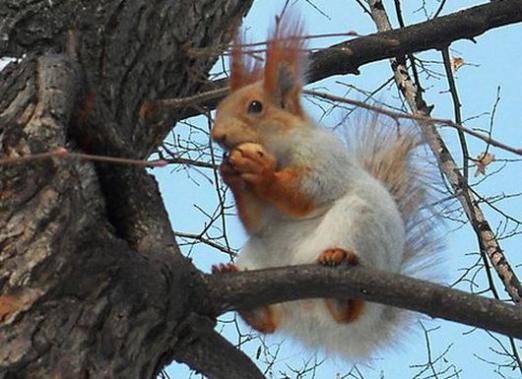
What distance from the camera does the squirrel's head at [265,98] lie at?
97.0 inches

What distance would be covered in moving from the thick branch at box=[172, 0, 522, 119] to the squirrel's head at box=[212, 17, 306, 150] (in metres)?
0.14

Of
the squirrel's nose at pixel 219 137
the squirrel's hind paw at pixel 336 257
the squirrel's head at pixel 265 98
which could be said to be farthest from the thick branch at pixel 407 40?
the squirrel's hind paw at pixel 336 257

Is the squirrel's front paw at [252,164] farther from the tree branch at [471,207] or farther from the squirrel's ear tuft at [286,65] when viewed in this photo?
the tree branch at [471,207]

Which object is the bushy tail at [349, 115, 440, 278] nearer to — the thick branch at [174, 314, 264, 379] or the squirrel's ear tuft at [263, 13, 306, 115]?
the squirrel's ear tuft at [263, 13, 306, 115]

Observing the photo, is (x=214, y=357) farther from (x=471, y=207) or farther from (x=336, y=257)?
(x=471, y=207)

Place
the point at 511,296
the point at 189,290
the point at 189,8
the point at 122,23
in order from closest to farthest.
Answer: the point at 189,290 → the point at 122,23 → the point at 189,8 → the point at 511,296

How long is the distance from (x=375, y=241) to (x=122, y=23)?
0.68m

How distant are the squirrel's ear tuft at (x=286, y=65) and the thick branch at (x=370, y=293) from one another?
0.59m

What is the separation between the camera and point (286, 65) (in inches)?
99.5

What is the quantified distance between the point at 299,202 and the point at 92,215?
68 cm

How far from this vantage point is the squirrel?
2.33 metres

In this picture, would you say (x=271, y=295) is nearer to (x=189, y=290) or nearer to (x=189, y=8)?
(x=189, y=290)

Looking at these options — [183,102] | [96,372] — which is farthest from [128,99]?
[96,372]

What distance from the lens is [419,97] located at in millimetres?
3463
